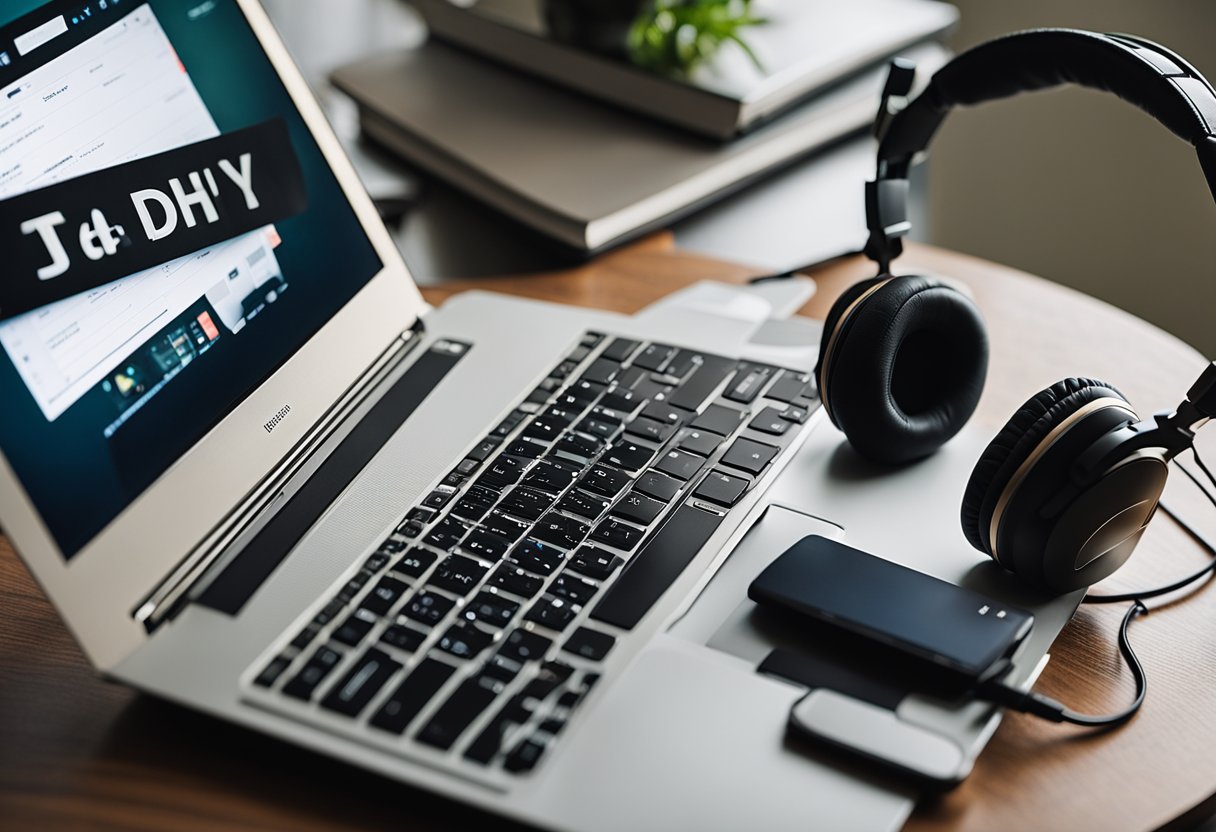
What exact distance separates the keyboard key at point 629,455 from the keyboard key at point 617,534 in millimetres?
51

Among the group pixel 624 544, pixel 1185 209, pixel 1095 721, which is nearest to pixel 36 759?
pixel 624 544

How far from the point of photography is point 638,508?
64 centimetres

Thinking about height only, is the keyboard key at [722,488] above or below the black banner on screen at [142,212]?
below

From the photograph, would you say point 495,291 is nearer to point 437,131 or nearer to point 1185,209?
point 437,131

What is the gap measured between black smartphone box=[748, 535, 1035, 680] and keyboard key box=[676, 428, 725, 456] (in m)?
Result: 0.10

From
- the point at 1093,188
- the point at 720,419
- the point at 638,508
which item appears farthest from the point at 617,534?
the point at 1093,188

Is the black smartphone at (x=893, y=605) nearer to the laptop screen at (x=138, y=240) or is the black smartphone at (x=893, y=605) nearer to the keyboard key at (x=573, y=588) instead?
the keyboard key at (x=573, y=588)

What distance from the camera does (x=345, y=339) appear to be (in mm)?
747

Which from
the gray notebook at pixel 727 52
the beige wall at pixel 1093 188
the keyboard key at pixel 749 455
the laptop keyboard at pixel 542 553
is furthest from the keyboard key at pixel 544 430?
the beige wall at pixel 1093 188

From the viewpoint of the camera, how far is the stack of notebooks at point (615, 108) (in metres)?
1.00

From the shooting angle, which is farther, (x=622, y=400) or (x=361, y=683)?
(x=622, y=400)

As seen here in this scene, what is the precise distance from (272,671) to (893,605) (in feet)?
0.95

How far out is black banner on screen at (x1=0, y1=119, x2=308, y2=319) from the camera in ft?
1.85

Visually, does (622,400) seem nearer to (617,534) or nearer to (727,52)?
(617,534)
